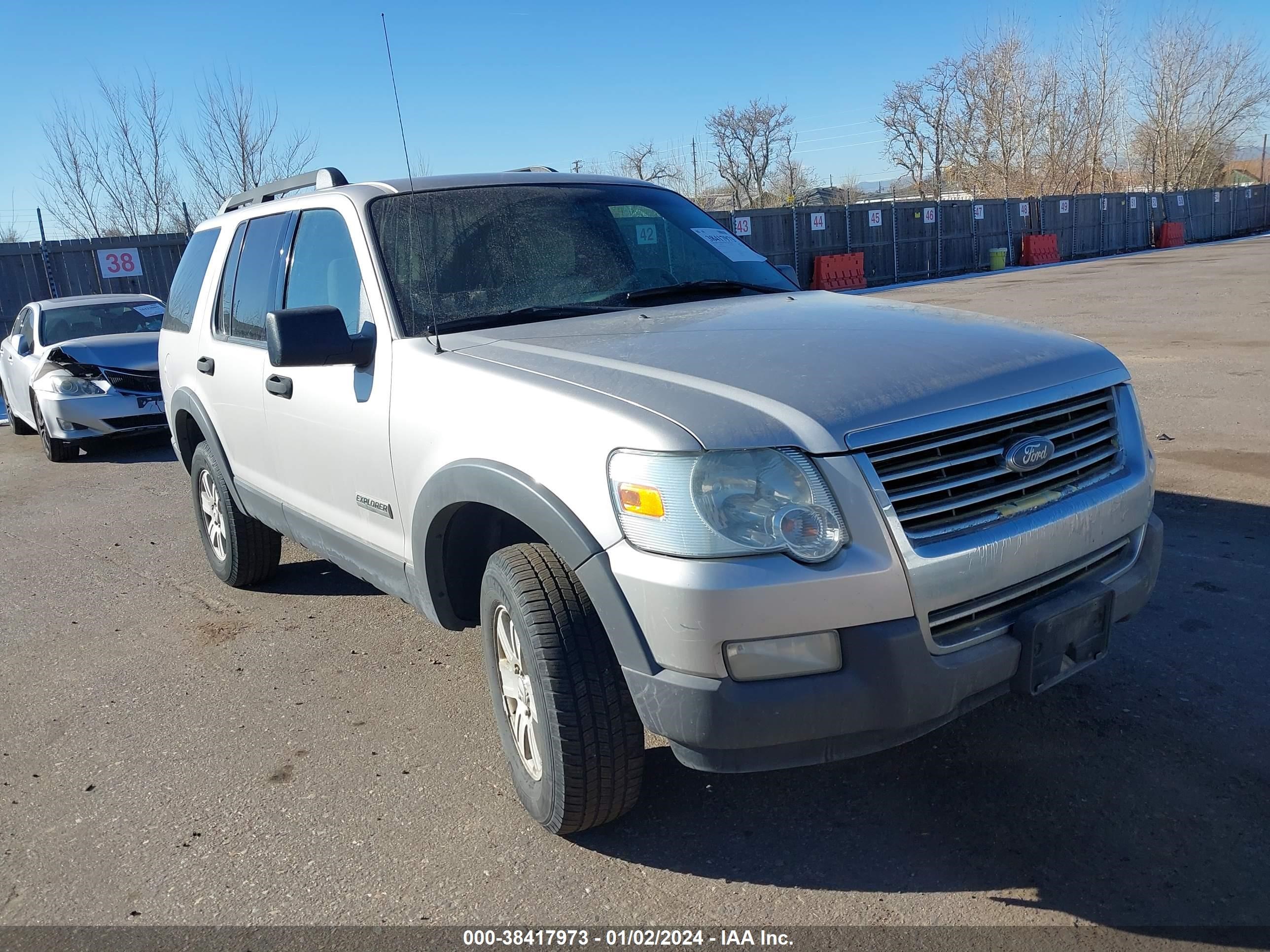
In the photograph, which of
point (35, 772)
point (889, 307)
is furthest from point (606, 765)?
point (35, 772)

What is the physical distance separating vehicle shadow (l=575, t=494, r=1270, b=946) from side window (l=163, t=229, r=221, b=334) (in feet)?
11.5

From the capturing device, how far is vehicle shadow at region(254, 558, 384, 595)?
536 centimetres

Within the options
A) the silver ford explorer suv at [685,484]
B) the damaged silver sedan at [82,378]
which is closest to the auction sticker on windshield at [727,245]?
the silver ford explorer suv at [685,484]

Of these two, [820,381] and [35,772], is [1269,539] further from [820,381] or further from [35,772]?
[35,772]

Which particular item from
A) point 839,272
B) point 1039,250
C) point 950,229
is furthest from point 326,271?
point 1039,250

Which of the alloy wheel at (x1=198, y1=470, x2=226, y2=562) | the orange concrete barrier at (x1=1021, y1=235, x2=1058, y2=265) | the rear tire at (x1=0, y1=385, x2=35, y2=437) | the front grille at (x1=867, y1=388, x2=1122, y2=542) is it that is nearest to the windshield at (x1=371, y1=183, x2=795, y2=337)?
the front grille at (x1=867, y1=388, x2=1122, y2=542)

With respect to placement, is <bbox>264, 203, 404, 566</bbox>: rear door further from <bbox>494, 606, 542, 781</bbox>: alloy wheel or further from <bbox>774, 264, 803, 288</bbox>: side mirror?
<bbox>774, 264, 803, 288</bbox>: side mirror

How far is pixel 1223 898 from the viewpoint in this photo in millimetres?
2525

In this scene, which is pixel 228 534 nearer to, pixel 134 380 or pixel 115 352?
pixel 134 380

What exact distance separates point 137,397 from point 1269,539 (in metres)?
9.16

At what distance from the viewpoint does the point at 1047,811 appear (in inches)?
116

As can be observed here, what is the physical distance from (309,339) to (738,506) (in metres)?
1.62

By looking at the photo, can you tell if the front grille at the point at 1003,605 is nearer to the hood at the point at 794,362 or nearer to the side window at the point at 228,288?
the hood at the point at 794,362

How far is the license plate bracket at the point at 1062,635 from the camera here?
2561mm
